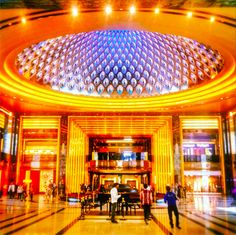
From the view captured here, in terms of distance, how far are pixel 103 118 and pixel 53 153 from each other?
6.29m

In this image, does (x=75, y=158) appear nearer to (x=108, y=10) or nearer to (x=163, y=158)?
(x=163, y=158)

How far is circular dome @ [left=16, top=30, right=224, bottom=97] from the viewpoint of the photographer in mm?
23672

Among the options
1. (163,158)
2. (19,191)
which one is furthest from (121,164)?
(19,191)

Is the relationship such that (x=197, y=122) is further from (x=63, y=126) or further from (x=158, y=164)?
(x=63, y=126)

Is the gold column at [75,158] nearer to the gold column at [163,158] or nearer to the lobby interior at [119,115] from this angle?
the lobby interior at [119,115]

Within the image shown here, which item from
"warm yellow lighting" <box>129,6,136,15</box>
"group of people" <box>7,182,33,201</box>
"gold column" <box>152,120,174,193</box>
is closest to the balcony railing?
"gold column" <box>152,120,174,193</box>

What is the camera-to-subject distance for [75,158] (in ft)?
92.1

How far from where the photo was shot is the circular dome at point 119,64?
77.7 ft

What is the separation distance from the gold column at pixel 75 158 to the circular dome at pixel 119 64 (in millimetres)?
3801

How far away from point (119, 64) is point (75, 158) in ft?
29.9

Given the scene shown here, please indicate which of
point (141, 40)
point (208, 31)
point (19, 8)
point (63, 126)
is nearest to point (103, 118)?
point (63, 126)

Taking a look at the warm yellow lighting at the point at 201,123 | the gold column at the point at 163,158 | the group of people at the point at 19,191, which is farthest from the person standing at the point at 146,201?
the warm yellow lighting at the point at 201,123

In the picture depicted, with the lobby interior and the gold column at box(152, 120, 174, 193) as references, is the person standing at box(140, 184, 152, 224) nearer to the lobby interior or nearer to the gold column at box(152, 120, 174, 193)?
the lobby interior

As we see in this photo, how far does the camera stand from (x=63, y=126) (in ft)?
92.9
